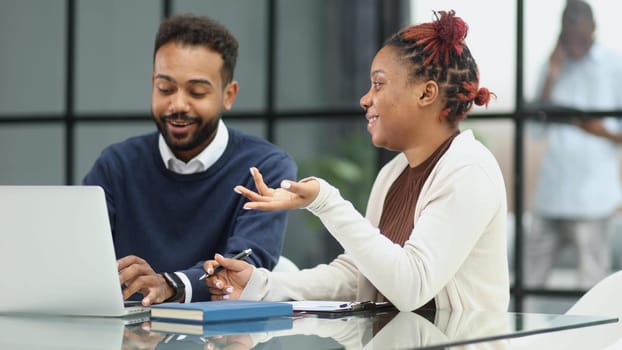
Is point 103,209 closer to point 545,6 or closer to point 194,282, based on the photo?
point 194,282

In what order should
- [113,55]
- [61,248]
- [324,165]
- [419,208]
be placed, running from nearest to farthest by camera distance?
[61,248] < [419,208] < [324,165] < [113,55]

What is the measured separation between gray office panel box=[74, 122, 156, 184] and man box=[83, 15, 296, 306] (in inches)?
91.3

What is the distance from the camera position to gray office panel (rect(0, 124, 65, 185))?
5.43m

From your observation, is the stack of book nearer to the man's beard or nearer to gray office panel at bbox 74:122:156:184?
the man's beard

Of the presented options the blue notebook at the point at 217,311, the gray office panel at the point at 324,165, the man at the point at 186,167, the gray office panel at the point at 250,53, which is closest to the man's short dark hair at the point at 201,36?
the man at the point at 186,167

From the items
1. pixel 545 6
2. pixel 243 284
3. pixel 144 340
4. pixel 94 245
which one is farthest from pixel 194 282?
pixel 545 6

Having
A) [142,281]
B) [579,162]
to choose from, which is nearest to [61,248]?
[142,281]

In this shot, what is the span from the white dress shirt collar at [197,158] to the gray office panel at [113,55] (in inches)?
92.2

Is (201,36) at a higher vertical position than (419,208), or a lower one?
higher

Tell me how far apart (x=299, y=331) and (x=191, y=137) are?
1.18 m

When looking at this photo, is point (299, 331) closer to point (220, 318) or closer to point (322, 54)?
point (220, 318)

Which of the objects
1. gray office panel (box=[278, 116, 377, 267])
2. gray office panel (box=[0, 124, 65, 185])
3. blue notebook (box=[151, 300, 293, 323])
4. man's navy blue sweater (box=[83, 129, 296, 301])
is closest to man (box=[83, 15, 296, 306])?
man's navy blue sweater (box=[83, 129, 296, 301])

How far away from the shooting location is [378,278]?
6.79ft

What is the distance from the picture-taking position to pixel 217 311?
187cm
